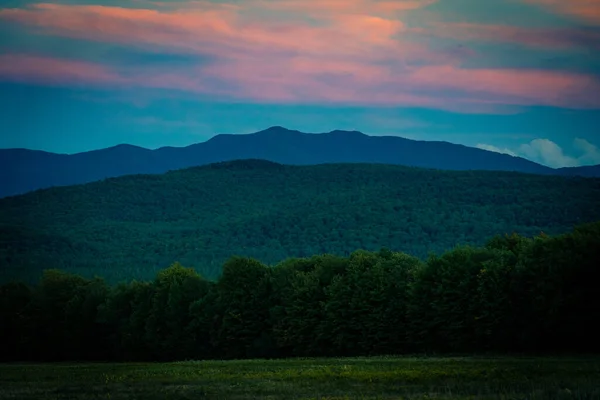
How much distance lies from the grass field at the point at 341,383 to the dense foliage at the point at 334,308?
2014 cm

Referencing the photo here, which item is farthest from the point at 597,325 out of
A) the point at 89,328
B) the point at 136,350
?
the point at 89,328

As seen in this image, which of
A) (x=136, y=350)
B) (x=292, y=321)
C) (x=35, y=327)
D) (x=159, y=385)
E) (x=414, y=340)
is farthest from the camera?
(x=35, y=327)

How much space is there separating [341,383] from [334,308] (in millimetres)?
48851

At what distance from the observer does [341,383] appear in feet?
149

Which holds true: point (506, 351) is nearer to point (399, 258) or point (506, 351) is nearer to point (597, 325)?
point (597, 325)

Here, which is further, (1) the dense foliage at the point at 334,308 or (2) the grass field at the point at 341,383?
(1) the dense foliage at the point at 334,308

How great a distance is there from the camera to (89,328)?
12012 cm

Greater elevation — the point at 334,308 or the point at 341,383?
the point at 341,383

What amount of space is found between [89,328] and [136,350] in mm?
10579

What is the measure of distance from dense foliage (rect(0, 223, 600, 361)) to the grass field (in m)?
20.1

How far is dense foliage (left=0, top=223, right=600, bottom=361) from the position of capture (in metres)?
77.5

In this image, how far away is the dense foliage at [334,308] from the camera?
254ft

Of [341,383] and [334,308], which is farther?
[334,308]

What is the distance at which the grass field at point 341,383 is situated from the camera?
38.5 m
